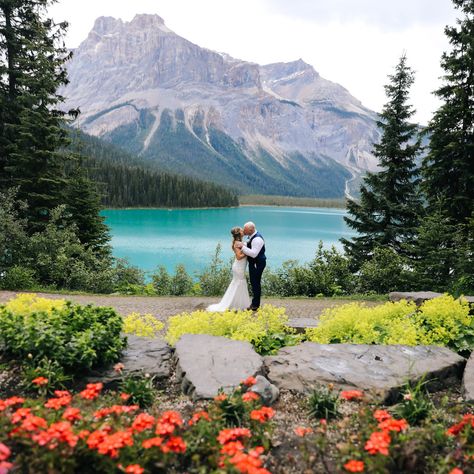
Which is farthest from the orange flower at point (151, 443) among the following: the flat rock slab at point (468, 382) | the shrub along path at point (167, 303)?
the shrub along path at point (167, 303)

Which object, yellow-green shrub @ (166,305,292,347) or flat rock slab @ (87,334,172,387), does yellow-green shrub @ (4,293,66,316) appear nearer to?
flat rock slab @ (87,334,172,387)

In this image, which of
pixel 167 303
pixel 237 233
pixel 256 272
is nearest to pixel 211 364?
pixel 256 272

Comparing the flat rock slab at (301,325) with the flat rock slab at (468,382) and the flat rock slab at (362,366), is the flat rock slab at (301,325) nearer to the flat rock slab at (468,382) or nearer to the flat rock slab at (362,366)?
the flat rock slab at (362,366)

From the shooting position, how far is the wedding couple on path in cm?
1044

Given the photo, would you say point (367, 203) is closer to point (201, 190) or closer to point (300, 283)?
point (300, 283)

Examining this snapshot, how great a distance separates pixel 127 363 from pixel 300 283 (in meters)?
12.9

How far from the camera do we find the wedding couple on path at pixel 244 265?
1044 centimetres

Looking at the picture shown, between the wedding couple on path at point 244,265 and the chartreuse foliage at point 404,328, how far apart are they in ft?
11.3

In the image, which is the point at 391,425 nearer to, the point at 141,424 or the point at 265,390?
the point at 265,390

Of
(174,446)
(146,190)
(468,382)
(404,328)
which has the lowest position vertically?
(468,382)

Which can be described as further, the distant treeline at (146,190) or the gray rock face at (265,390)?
the distant treeline at (146,190)

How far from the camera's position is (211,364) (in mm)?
5133

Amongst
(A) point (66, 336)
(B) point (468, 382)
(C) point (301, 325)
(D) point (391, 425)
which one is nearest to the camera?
(D) point (391, 425)

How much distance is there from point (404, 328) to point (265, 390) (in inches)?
134
